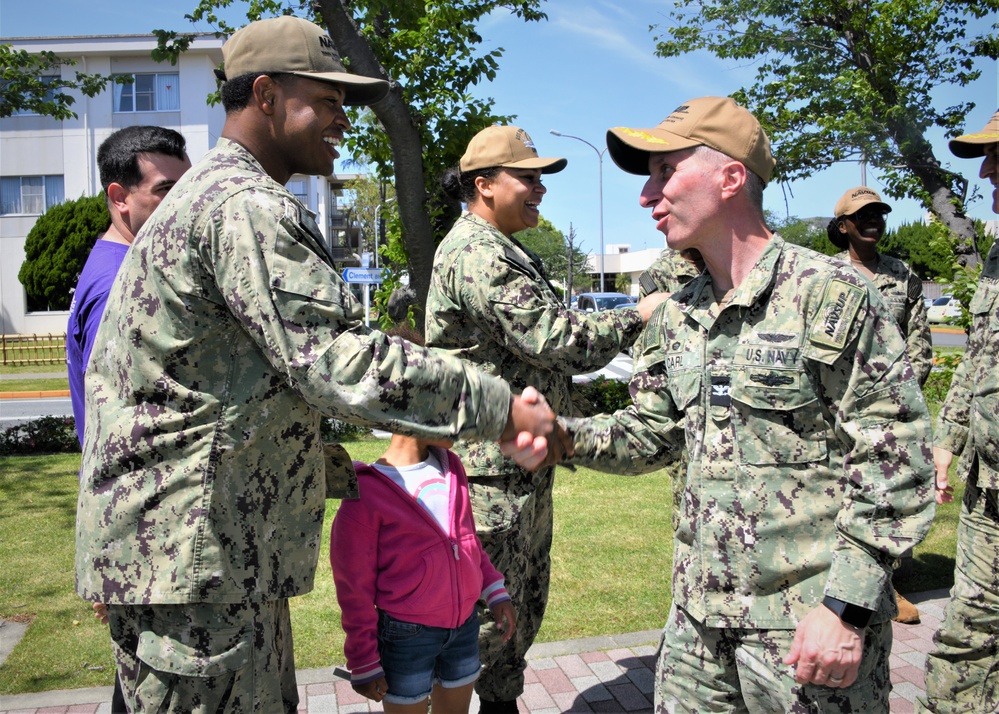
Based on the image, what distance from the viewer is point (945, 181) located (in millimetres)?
9062

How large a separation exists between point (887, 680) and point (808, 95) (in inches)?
373

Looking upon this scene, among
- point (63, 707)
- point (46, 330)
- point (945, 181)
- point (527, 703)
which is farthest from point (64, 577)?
point (46, 330)

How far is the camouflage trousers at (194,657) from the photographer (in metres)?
1.99

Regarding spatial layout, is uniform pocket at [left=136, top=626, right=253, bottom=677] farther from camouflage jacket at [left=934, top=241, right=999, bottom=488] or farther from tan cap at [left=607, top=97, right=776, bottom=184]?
camouflage jacket at [left=934, top=241, right=999, bottom=488]

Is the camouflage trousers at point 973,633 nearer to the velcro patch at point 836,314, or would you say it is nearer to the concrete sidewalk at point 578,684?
the concrete sidewalk at point 578,684

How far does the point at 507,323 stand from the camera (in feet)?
10.5

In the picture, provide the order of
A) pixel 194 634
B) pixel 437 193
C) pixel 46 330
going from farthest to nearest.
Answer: pixel 46 330 → pixel 437 193 → pixel 194 634

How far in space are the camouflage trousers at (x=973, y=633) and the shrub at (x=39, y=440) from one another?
9897 millimetres

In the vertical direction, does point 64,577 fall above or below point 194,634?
below

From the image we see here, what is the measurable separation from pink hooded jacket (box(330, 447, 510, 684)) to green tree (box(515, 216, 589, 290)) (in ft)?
119

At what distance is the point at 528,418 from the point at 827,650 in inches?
38.7

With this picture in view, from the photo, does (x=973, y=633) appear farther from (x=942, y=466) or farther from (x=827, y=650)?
(x=827, y=650)

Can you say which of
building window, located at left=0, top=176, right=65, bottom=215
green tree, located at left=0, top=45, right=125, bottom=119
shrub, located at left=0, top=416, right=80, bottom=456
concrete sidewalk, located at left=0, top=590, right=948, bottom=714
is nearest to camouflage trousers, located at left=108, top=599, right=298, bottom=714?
concrete sidewalk, located at left=0, top=590, right=948, bottom=714

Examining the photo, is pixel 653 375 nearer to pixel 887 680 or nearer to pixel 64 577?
pixel 887 680
